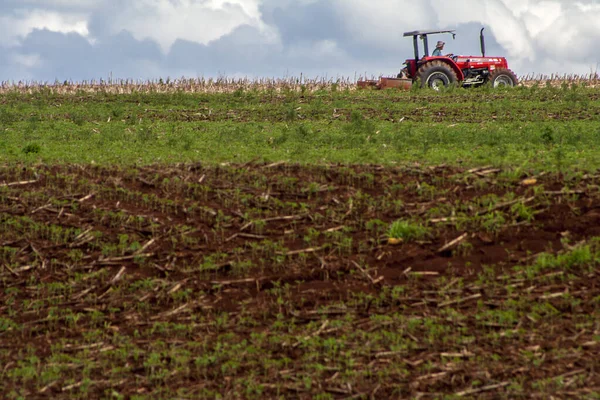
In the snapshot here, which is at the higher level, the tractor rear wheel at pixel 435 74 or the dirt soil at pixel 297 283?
the tractor rear wheel at pixel 435 74

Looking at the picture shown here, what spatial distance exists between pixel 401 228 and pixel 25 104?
1888 centimetres

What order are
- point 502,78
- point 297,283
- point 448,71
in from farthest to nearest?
1. point 502,78
2. point 448,71
3. point 297,283

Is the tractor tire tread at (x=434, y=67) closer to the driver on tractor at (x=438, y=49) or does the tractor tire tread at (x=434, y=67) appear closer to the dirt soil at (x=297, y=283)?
the driver on tractor at (x=438, y=49)

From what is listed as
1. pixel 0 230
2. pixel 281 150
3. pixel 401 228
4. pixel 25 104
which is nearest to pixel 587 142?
pixel 281 150

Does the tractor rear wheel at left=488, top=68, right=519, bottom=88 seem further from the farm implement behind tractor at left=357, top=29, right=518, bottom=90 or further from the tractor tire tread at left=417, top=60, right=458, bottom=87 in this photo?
the tractor tire tread at left=417, top=60, right=458, bottom=87

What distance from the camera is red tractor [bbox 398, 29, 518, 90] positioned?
29.1 m

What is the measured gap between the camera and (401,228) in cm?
1016

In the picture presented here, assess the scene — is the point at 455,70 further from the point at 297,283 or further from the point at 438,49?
the point at 297,283

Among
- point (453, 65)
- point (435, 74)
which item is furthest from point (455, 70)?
point (435, 74)

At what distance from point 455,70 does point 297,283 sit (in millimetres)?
21691

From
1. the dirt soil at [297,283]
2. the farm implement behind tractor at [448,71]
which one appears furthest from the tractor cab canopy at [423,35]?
the dirt soil at [297,283]

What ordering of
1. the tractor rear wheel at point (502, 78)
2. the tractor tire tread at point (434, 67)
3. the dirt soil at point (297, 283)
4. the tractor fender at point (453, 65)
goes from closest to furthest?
the dirt soil at point (297, 283) → the tractor tire tread at point (434, 67) → the tractor fender at point (453, 65) → the tractor rear wheel at point (502, 78)

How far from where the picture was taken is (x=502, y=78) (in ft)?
100

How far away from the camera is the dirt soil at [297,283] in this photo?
791 cm
